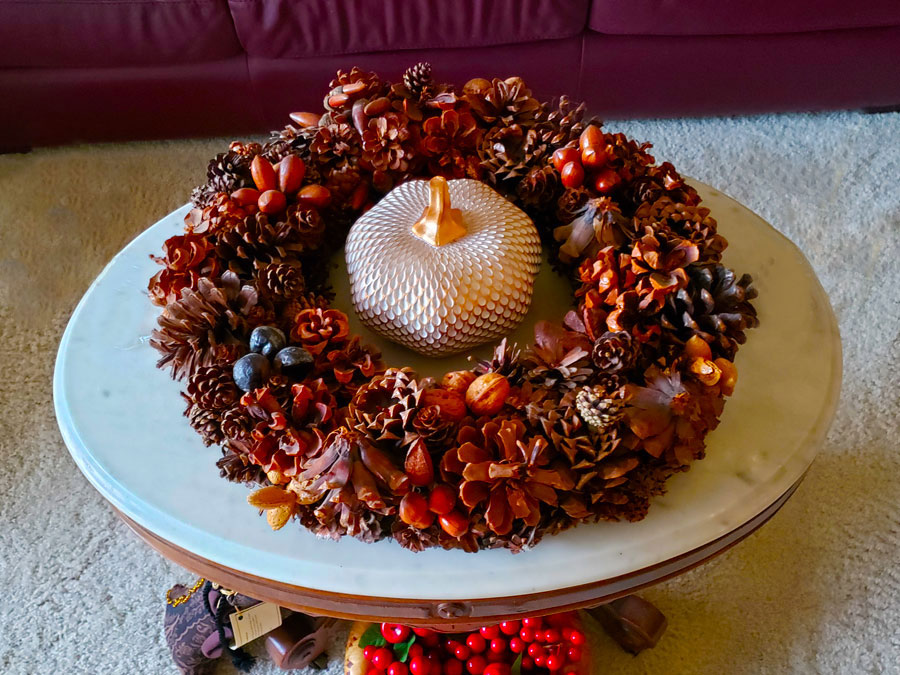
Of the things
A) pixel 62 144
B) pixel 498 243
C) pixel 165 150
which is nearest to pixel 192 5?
pixel 165 150

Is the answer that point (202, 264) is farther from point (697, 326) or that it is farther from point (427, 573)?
point (697, 326)

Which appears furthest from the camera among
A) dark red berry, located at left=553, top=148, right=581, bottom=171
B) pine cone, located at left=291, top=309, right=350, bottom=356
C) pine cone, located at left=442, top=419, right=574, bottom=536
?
dark red berry, located at left=553, top=148, right=581, bottom=171

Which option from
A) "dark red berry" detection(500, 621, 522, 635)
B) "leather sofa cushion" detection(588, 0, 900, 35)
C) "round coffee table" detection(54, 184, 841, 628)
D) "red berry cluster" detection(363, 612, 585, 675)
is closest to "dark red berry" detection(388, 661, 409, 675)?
"red berry cluster" detection(363, 612, 585, 675)

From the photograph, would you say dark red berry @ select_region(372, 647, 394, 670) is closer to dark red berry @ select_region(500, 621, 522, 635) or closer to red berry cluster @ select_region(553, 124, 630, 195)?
dark red berry @ select_region(500, 621, 522, 635)

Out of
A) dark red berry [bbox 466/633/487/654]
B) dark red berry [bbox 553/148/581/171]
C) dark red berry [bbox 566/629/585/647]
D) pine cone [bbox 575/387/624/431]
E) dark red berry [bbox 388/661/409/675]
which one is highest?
dark red berry [bbox 553/148/581/171]

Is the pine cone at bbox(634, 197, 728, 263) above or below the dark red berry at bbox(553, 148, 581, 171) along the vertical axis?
below

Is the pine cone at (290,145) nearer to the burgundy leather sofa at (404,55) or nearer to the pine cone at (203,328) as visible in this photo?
the pine cone at (203,328)
